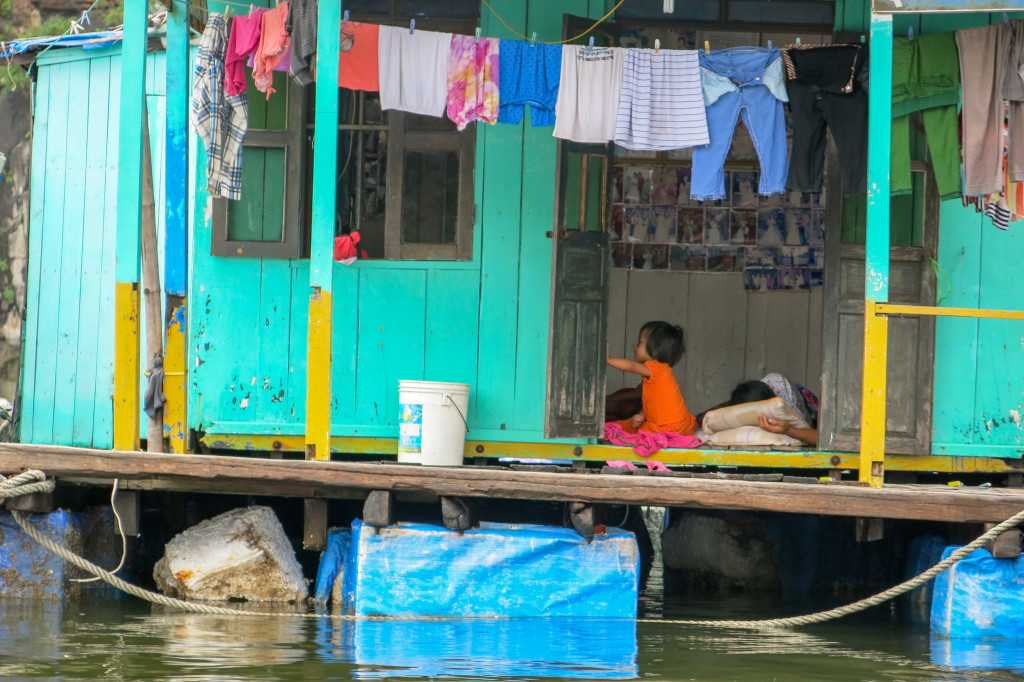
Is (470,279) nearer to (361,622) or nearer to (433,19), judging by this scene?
(433,19)

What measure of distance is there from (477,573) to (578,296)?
190 cm

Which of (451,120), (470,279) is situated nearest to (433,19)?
(451,120)

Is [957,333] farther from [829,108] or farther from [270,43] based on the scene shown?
[270,43]

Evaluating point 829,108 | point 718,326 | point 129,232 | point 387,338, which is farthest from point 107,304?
point 718,326

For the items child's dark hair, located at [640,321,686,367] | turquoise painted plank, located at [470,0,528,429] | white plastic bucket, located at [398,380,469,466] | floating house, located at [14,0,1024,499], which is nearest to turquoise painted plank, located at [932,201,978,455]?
floating house, located at [14,0,1024,499]

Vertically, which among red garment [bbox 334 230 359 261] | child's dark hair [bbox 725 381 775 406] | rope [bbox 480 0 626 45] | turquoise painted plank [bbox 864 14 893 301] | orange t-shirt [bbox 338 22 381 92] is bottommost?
child's dark hair [bbox 725 381 775 406]

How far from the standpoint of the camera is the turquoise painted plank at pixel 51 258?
28.5 ft

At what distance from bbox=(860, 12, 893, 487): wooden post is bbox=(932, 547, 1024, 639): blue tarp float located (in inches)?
25.7

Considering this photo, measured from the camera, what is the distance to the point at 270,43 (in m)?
6.90

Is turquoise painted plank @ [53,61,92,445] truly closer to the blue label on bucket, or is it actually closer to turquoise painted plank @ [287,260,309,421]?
turquoise painted plank @ [287,260,309,421]

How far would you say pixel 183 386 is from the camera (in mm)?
7188

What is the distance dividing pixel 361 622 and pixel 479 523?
84 centimetres

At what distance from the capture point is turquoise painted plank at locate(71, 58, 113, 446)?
28.1 feet

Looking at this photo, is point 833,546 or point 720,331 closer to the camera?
point 833,546
